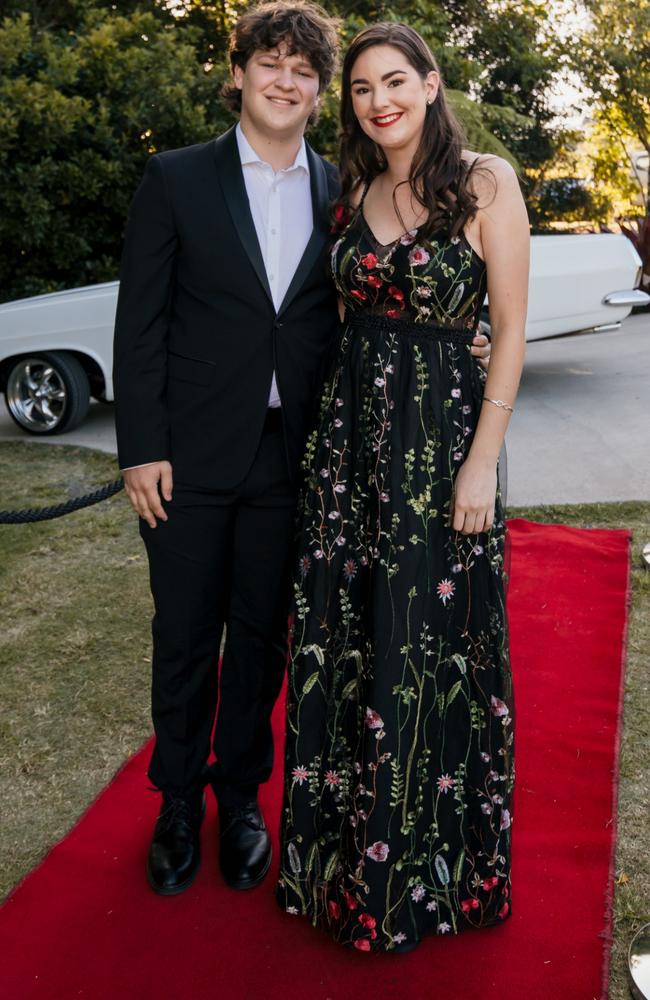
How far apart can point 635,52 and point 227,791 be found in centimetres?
1349

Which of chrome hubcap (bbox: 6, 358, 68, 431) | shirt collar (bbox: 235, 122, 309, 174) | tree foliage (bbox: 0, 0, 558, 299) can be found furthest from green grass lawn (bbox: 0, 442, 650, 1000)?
tree foliage (bbox: 0, 0, 558, 299)

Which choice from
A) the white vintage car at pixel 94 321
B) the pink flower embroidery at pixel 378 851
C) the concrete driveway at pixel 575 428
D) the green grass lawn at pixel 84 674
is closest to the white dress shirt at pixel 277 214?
the pink flower embroidery at pixel 378 851

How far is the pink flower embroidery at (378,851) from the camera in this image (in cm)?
217

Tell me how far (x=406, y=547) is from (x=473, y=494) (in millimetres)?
185

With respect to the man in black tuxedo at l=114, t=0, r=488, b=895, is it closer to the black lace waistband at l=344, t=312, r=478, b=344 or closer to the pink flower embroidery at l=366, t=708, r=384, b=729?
the black lace waistband at l=344, t=312, r=478, b=344

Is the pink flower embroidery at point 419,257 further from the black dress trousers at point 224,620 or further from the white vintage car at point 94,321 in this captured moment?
the white vintage car at point 94,321

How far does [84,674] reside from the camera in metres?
3.61

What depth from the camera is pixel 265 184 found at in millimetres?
2322

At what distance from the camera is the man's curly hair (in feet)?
7.23

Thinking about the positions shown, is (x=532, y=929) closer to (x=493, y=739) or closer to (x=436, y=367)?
(x=493, y=739)

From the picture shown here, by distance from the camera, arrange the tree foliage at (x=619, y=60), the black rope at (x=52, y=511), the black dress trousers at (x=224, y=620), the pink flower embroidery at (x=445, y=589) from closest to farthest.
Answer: the pink flower embroidery at (x=445, y=589)
the black dress trousers at (x=224, y=620)
the black rope at (x=52, y=511)
the tree foliage at (x=619, y=60)

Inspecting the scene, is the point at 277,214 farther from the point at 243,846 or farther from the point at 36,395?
the point at 36,395

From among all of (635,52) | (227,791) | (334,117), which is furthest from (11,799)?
(635,52)

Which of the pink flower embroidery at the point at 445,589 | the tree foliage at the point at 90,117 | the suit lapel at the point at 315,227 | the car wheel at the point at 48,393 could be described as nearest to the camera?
the pink flower embroidery at the point at 445,589
